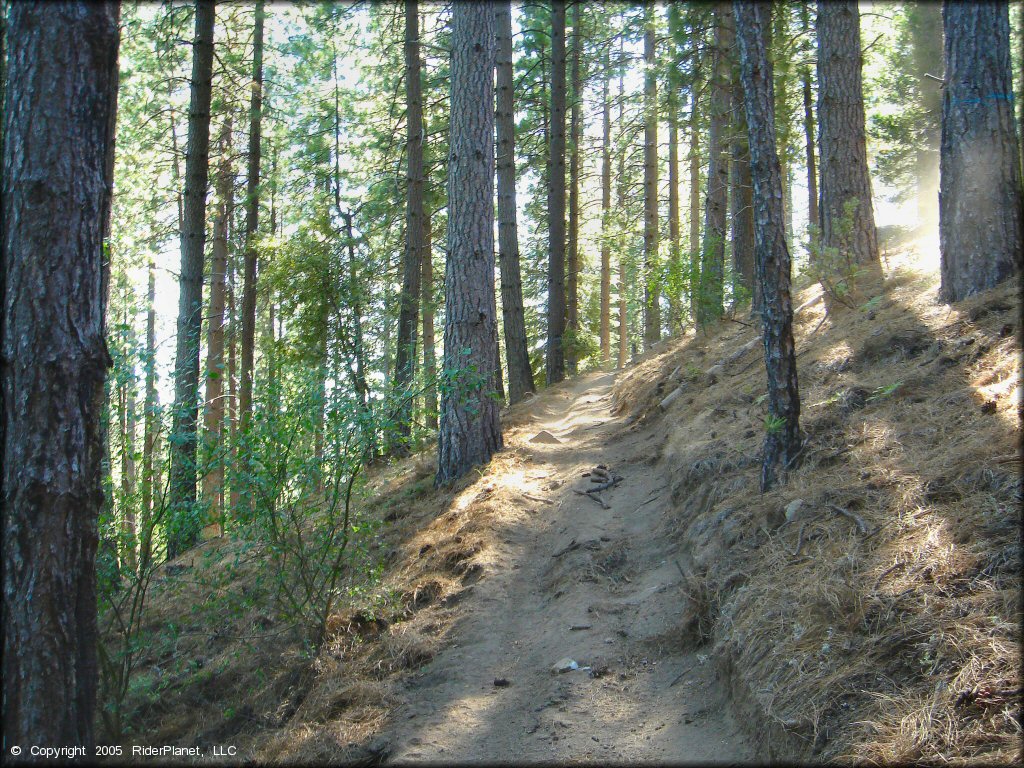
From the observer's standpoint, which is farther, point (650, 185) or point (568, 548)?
point (650, 185)

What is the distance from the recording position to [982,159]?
6730mm

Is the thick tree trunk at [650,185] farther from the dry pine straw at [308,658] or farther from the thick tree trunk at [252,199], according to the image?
the thick tree trunk at [252,199]

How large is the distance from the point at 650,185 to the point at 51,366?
18.4 m

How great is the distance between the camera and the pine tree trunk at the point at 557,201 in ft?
53.6

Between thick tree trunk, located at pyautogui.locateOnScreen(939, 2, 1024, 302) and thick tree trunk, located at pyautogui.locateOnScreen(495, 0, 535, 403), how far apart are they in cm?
847

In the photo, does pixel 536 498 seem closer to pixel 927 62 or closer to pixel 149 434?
pixel 149 434

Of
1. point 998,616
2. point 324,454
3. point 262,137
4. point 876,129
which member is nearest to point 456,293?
point 324,454

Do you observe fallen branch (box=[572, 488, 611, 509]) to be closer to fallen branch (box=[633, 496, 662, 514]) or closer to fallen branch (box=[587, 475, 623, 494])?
fallen branch (box=[587, 475, 623, 494])

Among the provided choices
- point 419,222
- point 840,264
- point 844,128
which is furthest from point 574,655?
point 419,222

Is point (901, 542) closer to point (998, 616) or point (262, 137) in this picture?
point (998, 616)

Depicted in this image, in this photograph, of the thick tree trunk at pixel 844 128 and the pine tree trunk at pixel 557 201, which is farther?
the pine tree trunk at pixel 557 201

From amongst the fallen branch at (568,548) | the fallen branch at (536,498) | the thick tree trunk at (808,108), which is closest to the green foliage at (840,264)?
the thick tree trunk at (808,108)

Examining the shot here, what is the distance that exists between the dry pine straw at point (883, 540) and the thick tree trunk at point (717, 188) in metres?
3.75

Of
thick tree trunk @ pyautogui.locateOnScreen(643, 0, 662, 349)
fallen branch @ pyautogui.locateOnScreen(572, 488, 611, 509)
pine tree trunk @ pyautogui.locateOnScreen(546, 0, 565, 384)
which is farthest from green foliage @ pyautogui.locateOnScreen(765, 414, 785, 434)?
pine tree trunk @ pyautogui.locateOnScreen(546, 0, 565, 384)
